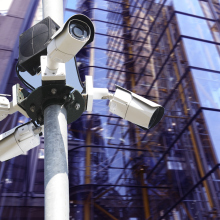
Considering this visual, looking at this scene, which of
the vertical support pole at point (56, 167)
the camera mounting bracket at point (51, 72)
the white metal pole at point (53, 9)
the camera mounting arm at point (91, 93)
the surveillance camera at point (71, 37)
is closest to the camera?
the vertical support pole at point (56, 167)

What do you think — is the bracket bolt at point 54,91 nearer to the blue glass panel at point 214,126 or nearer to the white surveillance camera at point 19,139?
the white surveillance camera at point 19,139

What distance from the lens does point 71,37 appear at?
2.23 metres

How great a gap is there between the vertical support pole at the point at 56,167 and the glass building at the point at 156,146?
17.5 ft

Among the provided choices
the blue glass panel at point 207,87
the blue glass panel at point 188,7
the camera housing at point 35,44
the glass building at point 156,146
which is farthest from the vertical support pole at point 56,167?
the blue glass panel at point 188,7

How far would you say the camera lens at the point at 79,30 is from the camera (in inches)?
89.1

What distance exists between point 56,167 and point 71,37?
77 centimetres

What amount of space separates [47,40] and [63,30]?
469 millimetres

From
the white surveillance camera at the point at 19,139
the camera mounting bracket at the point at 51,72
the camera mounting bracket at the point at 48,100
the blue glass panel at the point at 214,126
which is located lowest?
the white surveillance camera at the point at 19,139

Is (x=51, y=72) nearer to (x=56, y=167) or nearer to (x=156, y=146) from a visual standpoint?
(x=56, y=167)

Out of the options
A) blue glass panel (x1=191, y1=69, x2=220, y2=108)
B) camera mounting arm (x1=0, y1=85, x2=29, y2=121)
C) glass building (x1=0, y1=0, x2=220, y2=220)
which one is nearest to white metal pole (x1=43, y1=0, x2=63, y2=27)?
camera mounting arm (x1=0, y1=85, x2=29, y2=121)

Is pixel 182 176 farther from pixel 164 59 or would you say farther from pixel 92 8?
pixel 92 8

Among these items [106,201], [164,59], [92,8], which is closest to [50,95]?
[106,201]

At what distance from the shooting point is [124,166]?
9.78 metres

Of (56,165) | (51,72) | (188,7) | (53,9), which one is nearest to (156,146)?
(188,7)
